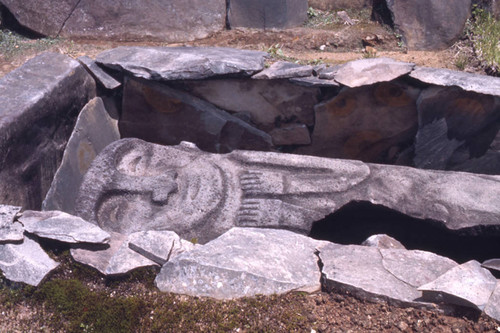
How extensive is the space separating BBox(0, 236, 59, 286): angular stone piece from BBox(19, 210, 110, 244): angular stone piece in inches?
2.7

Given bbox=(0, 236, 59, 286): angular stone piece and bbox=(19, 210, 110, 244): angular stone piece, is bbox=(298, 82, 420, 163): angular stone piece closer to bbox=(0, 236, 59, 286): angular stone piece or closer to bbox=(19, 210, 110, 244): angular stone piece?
bbox=(19, 210, 110, 244): angular stone piece

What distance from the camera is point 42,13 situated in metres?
5.00

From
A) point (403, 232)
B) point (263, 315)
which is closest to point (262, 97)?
point (403, 232)

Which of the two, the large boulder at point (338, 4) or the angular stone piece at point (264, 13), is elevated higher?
the large boulder at point (338, 4)

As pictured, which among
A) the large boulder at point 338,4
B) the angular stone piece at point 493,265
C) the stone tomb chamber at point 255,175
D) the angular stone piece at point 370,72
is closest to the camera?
the stone tomb chamber at point 255,175

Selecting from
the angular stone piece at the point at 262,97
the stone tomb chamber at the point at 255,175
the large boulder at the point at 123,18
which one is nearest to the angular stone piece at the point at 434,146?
the stone tomb chamber at the point at 255,175

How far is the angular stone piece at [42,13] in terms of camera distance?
4953 millimetres

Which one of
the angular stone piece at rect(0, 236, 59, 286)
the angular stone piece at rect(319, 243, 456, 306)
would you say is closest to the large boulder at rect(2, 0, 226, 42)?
the angular stone piece at rect(0, 236, 59, 286)

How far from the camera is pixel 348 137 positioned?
11.7ft

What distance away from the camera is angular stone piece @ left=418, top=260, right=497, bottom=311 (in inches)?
68.4

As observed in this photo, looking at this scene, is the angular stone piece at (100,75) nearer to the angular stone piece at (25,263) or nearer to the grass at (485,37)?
the angular stone piece at (25,263)

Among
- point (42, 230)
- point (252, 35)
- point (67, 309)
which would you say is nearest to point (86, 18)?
point (252, 35)

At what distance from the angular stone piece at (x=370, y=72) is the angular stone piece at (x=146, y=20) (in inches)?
95.2

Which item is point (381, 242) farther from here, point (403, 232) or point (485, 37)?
point (485, 37)
